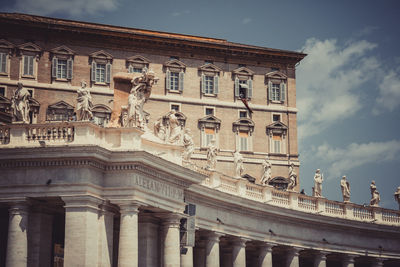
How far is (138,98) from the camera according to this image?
50719 millimetres

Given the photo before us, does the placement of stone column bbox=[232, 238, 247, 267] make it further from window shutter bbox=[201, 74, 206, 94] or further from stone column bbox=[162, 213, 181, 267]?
window shutter bbox=[201, 74, 206, 94]

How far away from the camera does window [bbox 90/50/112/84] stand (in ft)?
318

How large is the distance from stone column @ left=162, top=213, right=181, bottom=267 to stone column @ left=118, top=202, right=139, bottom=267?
14.0 ft

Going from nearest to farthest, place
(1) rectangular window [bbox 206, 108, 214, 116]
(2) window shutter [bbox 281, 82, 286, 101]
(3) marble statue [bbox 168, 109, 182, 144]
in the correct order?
1. (3) marble statue [bbox 168, 109, 182, 144]
2. (1) rectangular window [bbox 206, 108, 214, 116]
3. (2) window shutter [bbox 281, 82, 286, 101]

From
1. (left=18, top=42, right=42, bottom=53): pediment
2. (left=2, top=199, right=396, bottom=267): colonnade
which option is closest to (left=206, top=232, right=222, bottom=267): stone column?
(left=2, top=199, right=396, bottom=267): colonnade

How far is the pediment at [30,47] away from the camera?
94562mm

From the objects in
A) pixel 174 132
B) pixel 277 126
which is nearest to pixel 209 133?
pixel 277 126

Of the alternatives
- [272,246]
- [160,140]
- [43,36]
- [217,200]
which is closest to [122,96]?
[160,140]

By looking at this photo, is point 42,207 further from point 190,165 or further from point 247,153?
point 247,153

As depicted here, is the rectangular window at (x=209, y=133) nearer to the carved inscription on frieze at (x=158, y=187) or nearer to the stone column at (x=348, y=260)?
the stone column at (x=348, y=260)

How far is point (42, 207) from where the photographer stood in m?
47.8

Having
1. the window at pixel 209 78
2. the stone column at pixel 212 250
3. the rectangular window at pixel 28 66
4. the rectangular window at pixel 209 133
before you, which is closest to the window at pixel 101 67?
the rectangular window at pixel 28 66

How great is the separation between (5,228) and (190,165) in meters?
13.7

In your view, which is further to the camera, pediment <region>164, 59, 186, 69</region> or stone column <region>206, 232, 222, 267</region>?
pediment <region>164, 59, 186, 69</region>
